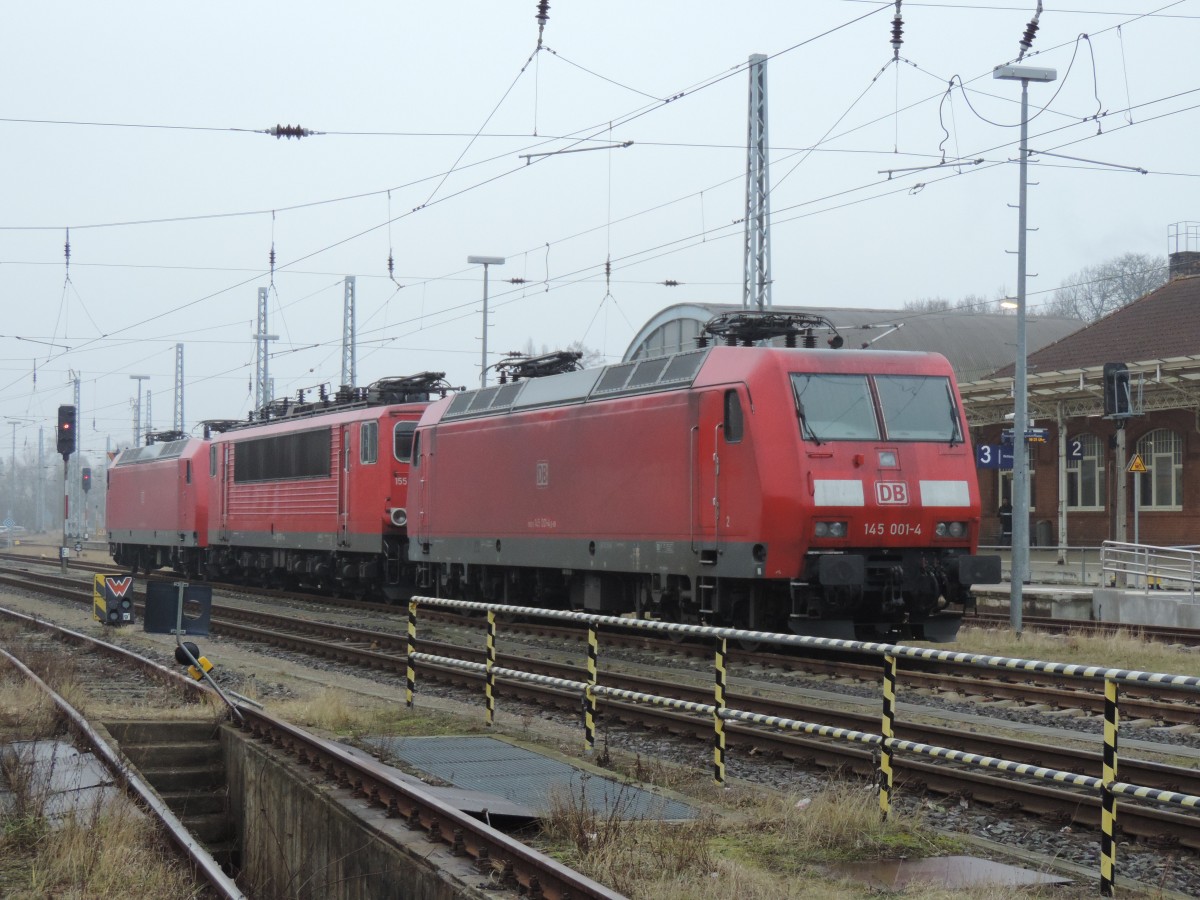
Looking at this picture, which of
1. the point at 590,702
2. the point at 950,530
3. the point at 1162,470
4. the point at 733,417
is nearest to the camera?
the point at 590,702

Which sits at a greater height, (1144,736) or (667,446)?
(667,446)

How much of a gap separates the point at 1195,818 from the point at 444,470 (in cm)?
1681

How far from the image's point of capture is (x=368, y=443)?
2702 cm

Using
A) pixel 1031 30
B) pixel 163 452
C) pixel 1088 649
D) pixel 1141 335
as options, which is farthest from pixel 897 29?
pixel 163 452

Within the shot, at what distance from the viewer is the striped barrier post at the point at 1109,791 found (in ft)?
21.6

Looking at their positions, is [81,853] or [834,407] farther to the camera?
[834,407]

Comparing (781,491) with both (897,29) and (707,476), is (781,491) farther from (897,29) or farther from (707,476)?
(897,29)

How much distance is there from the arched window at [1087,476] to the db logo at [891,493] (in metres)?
21.5

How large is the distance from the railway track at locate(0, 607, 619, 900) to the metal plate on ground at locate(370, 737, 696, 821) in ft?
1.85

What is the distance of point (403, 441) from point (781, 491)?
492 inches

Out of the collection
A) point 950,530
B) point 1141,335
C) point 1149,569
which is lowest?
point 1149,569

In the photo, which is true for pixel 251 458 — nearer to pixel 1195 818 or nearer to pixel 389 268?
pixel 389 268

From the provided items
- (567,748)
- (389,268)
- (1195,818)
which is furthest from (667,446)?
(389,268)

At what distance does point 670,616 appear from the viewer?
60.6 feet
